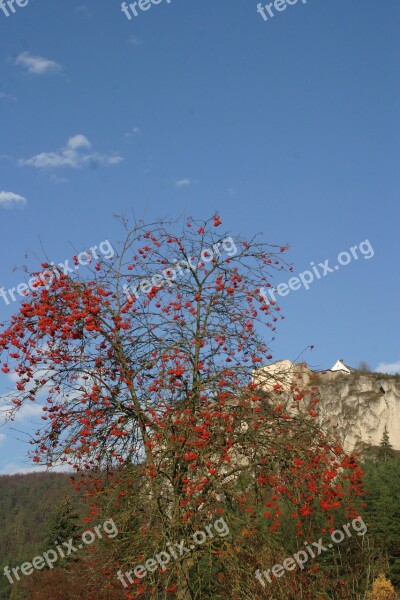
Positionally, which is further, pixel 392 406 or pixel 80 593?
pixel 392 406

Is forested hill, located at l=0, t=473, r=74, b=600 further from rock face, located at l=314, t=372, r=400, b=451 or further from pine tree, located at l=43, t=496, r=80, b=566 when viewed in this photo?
rock face, located at l=314, t=372, r=400, b=451

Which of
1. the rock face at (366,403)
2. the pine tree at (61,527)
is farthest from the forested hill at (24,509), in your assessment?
the rock face at (366,403)

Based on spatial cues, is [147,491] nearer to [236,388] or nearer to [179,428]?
[179,428]

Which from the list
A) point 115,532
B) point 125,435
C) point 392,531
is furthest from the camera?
point 392,531

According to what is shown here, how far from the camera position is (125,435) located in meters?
12.6

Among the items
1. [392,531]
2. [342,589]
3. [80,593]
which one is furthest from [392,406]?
[342,589]

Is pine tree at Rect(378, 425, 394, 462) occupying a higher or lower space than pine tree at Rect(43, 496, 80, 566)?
lower

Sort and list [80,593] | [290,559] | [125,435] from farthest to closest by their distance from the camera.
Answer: [80,593], [290,559], [125,435]

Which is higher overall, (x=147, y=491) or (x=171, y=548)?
(x=147, y=491)

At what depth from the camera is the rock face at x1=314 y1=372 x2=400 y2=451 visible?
4678 inches

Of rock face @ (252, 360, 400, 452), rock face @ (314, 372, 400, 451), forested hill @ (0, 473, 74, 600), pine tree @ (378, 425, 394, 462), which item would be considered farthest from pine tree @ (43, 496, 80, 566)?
rock face @ (314, 372, 400, 451)

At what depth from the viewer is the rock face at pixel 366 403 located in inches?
4678

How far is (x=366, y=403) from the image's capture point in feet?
403

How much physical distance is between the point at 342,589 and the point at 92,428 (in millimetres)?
7388
